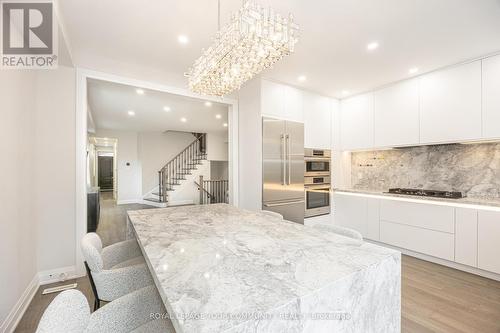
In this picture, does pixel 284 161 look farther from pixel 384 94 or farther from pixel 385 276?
pixel 385 276

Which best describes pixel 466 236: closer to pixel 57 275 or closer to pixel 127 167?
pixel 57 275

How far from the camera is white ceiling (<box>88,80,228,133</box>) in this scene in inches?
160

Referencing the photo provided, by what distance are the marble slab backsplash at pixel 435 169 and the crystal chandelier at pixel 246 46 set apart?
3101 millimetres

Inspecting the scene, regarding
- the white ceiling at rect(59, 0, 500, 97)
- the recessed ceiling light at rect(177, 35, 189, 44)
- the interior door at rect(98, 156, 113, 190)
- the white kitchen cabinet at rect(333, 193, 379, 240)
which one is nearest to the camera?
the white ceiling at rect(59, 0, 500, 97)

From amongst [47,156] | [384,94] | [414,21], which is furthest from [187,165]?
[414,21]

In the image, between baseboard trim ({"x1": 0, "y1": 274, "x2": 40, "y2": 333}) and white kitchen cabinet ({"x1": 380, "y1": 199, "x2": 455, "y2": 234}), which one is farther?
white kitchen cabinet ({"x1": 380, "y1": 199, "x2": 455, "y2": 234})

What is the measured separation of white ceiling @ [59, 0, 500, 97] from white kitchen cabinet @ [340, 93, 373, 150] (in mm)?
758

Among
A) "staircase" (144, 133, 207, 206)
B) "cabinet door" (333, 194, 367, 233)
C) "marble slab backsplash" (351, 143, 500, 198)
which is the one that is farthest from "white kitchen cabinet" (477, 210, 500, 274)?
"staircase" (144, 133, 207, 206)

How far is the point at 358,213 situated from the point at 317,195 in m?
0.72

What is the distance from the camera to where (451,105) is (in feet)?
9.71

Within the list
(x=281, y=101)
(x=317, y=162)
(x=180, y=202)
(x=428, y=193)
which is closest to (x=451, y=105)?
(x=428, y=193)

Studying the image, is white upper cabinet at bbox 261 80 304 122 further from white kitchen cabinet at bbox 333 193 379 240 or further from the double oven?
white kitchen cabinet at bbox 333 193 379 240

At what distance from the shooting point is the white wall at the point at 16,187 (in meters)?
1.75

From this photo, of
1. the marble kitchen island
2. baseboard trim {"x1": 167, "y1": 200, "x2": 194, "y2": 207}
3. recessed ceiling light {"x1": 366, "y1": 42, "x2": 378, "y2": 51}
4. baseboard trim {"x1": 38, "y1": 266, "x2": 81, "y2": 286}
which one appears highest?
recessed ceiling light {"x1": 366, "y1": 42, "x2": 378, "y2": 51}
